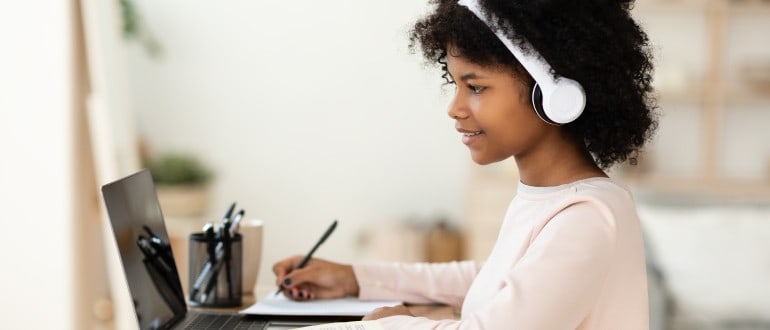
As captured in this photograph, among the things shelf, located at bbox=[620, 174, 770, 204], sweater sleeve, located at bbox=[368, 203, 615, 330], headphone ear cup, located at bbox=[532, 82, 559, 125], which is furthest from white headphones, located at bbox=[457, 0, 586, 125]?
shelf, located at bbox=[620, 174, 770, 204]

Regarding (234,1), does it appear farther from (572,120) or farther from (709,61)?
(572,120)

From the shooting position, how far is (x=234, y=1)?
16.0 feet

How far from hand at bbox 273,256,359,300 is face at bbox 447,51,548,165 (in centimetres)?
38

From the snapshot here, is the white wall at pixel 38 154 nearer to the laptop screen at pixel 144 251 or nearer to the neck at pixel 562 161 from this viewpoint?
the laptop screen at pixel 144 251

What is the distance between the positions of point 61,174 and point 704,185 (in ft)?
9.97

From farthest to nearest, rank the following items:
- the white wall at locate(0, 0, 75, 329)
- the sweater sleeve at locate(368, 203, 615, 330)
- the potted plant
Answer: the potted plant, the white wall at locate(0, 0, 75, 329), the sweater sleeve at locate(368, 203, 615, 330)

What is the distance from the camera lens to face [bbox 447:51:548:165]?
4.12 feet

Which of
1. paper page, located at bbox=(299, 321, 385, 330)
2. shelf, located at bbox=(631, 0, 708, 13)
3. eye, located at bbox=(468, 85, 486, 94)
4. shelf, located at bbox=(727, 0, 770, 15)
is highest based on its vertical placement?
shelf, located at bbox=(631, 0, 708, 13)

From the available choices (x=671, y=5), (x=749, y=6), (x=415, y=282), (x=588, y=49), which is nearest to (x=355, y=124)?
(x=671, y=5)

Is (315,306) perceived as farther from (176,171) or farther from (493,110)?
(176,171)

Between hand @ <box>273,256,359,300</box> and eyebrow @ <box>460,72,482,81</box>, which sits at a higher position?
eyebrow @ <box>460,72,482,81</box>

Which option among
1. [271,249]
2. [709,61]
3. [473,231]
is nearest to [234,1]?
[271,249]

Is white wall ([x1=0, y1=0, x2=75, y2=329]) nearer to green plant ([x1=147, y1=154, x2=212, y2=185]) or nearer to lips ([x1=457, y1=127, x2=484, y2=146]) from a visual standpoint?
lips ([x1=457, y1=127, x2=484, y2=146])

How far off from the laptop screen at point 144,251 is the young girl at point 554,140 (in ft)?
0.95
